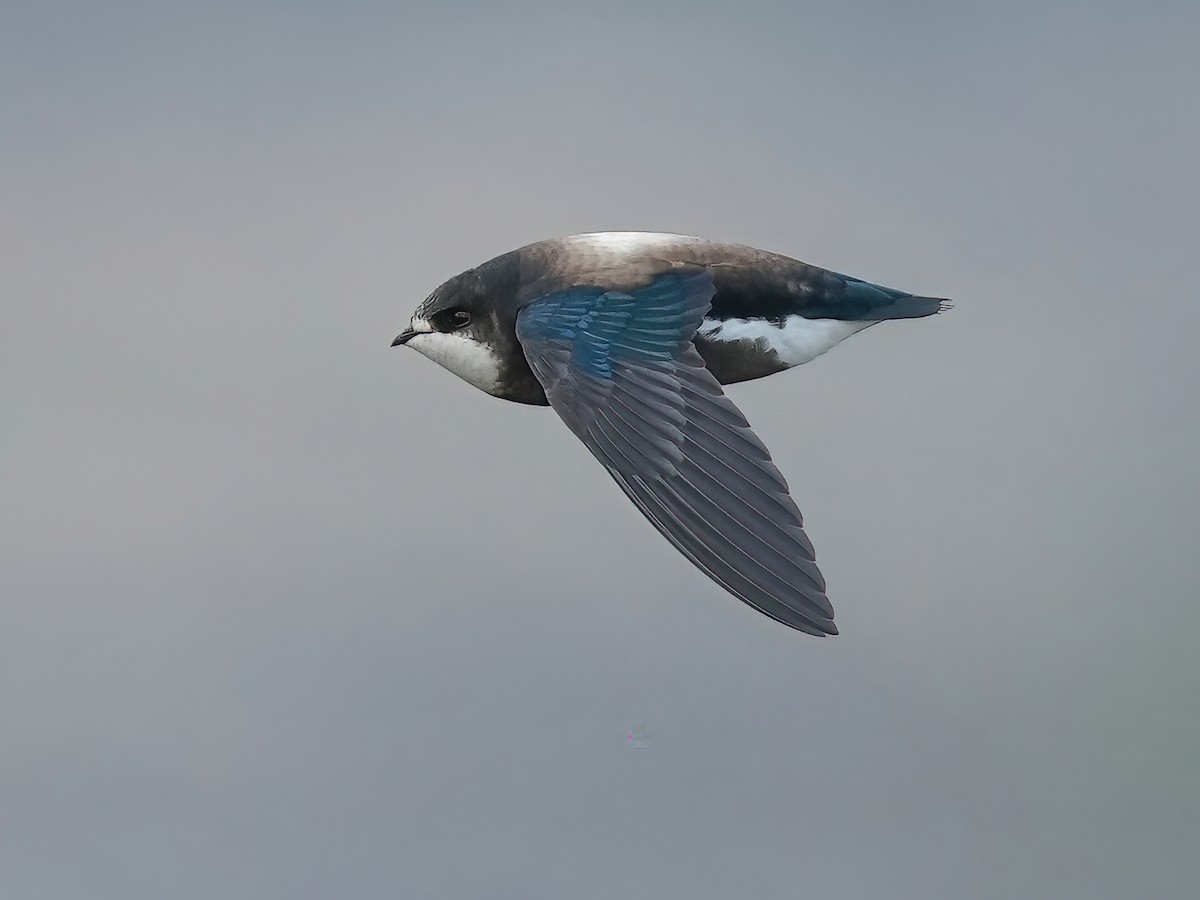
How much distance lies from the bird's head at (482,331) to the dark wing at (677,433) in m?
0.20

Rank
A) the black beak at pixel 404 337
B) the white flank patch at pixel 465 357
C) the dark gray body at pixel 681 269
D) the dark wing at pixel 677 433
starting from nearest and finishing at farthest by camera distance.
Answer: the dark wing at pixel 677 433 → the dark gray body at pixel 681 269 → the white flank patch at pixel 465 357 → the black beak at pixel 404 337

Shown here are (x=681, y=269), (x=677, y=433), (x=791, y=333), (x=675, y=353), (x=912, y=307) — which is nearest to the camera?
(x=677, y=433)

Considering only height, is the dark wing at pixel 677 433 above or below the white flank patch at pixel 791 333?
below

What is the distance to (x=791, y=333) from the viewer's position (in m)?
4.07

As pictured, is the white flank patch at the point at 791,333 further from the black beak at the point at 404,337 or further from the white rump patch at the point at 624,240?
the black beak at the point at 404,337

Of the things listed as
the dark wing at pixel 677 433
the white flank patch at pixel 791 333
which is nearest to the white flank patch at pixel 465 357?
the dark wing at pixel 677 433

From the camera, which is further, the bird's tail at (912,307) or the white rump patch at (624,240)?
the bird's tail at (912,307)

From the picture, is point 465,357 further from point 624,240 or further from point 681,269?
point 681,269

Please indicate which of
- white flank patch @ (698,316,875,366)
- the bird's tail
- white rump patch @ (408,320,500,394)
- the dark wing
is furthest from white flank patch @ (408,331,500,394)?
the bird's tail

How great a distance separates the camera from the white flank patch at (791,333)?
3980mm

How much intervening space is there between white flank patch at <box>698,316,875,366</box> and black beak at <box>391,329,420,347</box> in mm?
834

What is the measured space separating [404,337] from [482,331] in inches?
11.8

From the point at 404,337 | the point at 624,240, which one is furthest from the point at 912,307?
the point at 404,337

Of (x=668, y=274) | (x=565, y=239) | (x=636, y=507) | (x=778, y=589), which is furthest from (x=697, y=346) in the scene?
(x=778, y=589)
